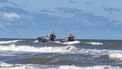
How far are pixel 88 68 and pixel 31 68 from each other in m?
3.12

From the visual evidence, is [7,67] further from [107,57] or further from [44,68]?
[107,57]

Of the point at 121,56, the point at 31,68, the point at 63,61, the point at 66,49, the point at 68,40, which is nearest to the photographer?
the point at 31,68

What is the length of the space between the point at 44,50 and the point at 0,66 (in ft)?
86.4

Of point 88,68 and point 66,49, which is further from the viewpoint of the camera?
point 66,49

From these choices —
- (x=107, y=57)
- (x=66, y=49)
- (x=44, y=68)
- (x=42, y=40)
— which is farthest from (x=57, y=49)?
(x=42, y=40)

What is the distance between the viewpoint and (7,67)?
86.6 feet

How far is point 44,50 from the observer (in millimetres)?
52812

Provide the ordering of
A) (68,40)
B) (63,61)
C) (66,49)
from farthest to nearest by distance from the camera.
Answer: (68,40) < (66,49) < (63,61)

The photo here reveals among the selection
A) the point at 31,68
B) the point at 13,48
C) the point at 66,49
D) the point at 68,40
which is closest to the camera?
the point at 31,68

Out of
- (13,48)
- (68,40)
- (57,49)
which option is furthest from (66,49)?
(68,40)

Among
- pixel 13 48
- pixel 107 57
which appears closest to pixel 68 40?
pixel 13 48

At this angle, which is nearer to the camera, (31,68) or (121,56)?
(31,68)

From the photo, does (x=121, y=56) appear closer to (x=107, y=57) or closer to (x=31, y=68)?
(x=107, y=57)

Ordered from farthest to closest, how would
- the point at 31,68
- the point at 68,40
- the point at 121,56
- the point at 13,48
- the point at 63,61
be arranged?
1. the point at 68,40
2. the point at 13,48
3. the point at 121,56
4. the point at 63,61
5. the point at 31,68
